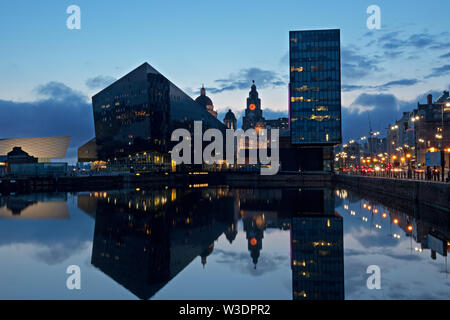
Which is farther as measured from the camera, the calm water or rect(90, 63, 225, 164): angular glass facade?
rect(90, 63, 225, 164): angular glass facade

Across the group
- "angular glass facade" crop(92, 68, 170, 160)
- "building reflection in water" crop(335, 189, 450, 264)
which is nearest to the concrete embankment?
"building reflection in water" crop(335, 189, 450, 264)

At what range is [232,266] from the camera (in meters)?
17.0

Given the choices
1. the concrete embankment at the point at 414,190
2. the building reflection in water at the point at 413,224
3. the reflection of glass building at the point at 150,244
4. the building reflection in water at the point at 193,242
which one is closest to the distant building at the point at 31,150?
the building reflection in water at the point at 193,242

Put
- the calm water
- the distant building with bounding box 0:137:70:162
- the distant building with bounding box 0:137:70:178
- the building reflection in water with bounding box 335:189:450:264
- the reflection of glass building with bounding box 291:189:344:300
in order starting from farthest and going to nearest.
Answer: the distant building with bounding box 0:137:70:162
the distant building with bounding box 0:137:70:178
the building reflection in water with bounding box 335:189:450:264
the calm water
the reflection of glass building with bounding box 291:189:344:300

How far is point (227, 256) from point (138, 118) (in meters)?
102

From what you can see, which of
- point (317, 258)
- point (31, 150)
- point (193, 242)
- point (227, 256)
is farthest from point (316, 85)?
point (317, 258)

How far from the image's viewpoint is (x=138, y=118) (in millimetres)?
117375

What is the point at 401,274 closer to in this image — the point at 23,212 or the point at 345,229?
the point at 345,229

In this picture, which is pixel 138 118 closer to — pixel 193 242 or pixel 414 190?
pixel 414 190

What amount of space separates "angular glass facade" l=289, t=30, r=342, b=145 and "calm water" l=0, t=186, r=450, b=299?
90.4 meters

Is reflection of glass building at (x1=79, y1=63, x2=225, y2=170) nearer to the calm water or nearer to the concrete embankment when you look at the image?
the concrete embankment

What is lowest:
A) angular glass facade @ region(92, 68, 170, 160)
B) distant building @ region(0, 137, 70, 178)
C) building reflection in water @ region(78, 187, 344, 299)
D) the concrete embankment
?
building reflection in water @ region(78, 187, 344, 299)

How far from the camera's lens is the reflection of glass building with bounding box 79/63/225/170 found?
11556cm

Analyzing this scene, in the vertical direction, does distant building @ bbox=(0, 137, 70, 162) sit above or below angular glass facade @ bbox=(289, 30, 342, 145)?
below
